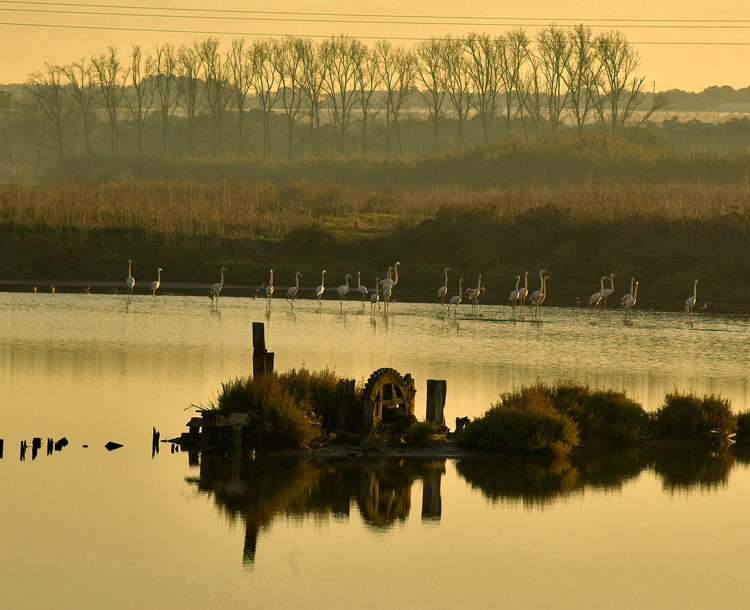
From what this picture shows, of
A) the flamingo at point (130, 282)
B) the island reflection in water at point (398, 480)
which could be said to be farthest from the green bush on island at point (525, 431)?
the flamingo at point (130, 282)

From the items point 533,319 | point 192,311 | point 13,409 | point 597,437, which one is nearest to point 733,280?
point 533,319

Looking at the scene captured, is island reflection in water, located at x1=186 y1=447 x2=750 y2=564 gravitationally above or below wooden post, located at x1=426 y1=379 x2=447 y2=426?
below

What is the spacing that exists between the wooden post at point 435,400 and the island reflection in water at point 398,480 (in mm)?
1031

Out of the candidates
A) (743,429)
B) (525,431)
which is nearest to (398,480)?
(525,431)

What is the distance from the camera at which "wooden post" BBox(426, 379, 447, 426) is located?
20070 millimetres

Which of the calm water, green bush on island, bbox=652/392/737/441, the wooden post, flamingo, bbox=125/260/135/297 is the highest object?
flamingo, bbox=125/260/135/297

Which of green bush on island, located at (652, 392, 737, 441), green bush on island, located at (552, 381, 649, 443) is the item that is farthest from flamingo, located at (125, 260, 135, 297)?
green bush on island, located at (652, 392, 737, 441)

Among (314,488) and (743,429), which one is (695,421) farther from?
(314,488)

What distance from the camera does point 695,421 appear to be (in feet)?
70.7

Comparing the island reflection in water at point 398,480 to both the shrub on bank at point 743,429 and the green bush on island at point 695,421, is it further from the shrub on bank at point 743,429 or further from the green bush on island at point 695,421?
the shrub on bank at point 743,429

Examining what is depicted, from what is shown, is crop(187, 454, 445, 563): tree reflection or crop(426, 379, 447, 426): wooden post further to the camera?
crop(426, 379, 447, 426): wooden post

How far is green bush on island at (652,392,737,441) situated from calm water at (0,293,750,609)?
90cm

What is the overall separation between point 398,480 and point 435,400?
2585 mm

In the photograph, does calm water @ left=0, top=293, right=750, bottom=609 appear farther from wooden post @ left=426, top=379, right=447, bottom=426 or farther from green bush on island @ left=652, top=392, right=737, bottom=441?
wooden post @ left=426, top=379, right=447, bottom=426
